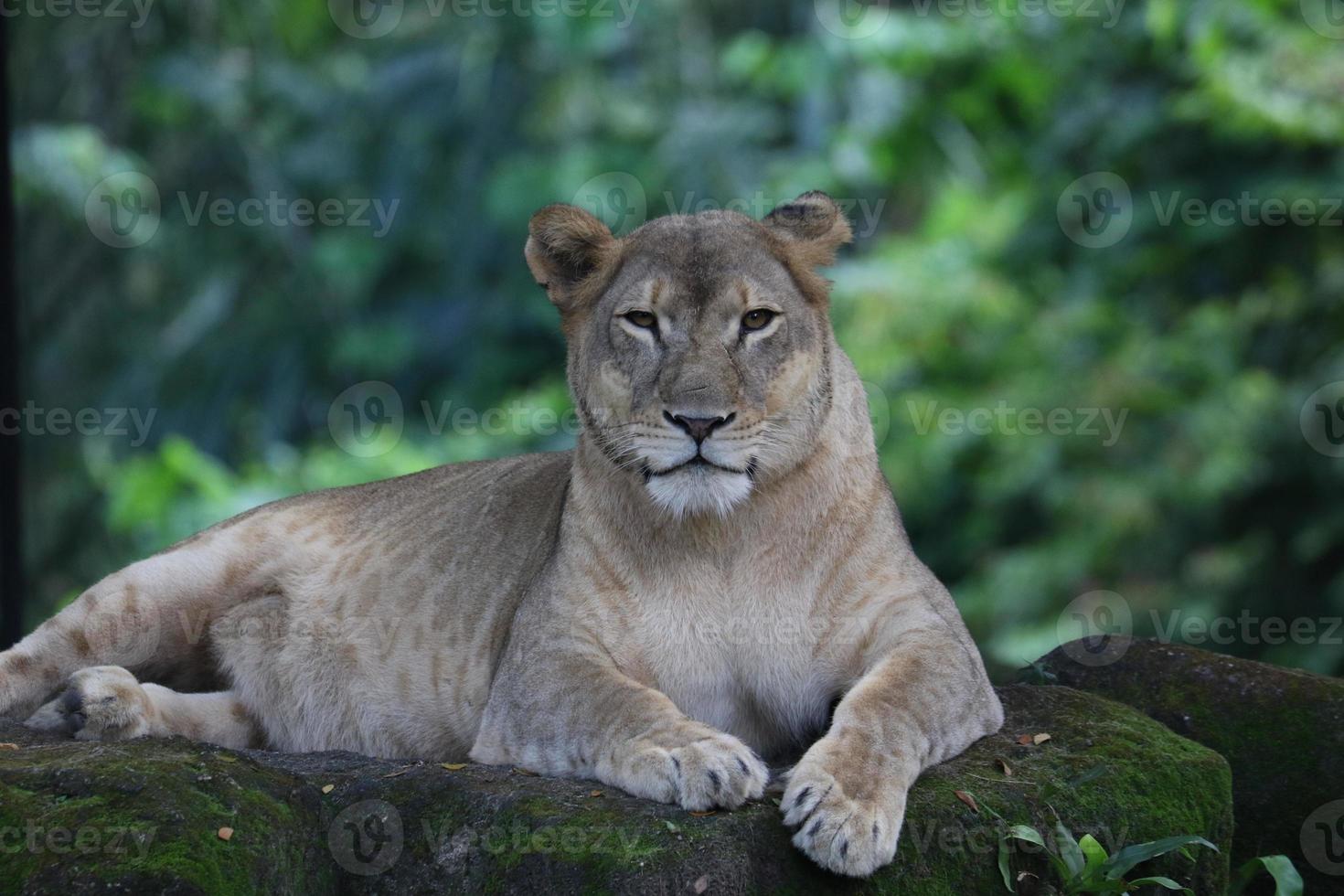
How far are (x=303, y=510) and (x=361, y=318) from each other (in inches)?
473

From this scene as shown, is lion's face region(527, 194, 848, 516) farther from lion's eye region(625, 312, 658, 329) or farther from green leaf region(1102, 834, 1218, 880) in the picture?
green leaf region(1102, 834, 1218, 880)

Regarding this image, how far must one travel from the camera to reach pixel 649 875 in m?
3.52

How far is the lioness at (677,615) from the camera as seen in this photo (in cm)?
407

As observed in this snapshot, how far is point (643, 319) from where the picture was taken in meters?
4.53

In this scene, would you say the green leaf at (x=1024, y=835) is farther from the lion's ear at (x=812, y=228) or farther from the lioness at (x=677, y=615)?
the lion's ear at (x=812, y=228)

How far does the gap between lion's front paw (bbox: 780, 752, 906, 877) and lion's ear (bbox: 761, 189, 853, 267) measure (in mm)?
1747

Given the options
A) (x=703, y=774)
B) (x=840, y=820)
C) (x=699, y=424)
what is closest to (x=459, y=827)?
(x=703, y=774)

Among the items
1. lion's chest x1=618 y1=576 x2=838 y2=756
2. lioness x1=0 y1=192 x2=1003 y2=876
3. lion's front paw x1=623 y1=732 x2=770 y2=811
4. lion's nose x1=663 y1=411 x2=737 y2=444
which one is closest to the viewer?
lion's front paw x1=623 y1=732 x2=770 y2=811

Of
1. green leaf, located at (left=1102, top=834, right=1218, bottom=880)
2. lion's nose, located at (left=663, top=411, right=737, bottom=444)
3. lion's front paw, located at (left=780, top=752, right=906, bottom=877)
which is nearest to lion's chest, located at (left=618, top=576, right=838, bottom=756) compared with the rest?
lion's nose, located at (left=663, top=411, right=737, bottom=444)

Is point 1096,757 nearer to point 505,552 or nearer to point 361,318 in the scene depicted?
point 505,552

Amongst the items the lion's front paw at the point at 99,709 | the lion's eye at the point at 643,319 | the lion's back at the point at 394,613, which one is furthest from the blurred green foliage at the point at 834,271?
the lion's eye at the point at 643,319

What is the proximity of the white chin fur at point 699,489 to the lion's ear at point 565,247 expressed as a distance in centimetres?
91

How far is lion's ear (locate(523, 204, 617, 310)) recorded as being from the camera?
4.85 m

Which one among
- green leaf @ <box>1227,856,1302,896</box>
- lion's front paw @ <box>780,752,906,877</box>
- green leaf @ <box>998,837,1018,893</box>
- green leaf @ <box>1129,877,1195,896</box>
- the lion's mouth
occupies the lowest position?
green leaf @ <box>1227,856,1302,896</box>
